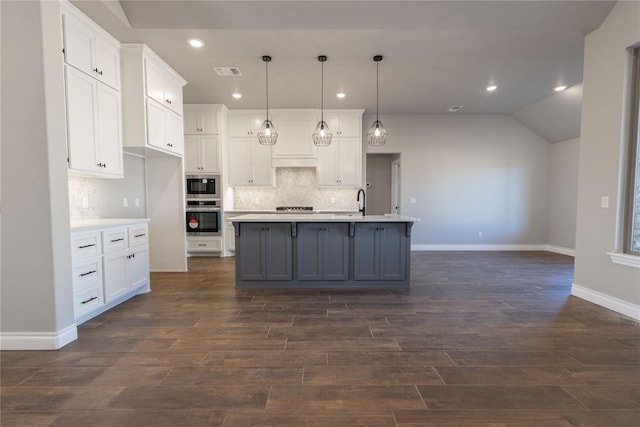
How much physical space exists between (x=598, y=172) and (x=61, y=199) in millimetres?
5307

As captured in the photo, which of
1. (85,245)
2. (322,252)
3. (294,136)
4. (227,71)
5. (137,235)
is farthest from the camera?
(294,136)

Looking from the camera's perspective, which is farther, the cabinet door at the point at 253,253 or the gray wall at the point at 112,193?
the cabinet door at the point at 253,253

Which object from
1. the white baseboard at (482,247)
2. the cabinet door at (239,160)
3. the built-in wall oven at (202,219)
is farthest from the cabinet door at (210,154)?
the white baseboard at (482,247)

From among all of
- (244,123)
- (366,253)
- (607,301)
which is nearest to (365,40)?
(366,253)

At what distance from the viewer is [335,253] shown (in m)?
3.89

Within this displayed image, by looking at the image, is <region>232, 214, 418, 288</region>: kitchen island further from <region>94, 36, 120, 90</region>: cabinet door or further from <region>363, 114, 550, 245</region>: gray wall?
<region>363, 114, 550, 245</region>: gray wall

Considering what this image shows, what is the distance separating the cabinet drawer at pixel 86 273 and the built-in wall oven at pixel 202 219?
2.93 meters

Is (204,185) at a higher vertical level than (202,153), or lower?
lower

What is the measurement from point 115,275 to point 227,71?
307cm

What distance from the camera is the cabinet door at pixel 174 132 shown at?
13.6 feet

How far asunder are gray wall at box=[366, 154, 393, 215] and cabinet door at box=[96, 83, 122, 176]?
589 cm

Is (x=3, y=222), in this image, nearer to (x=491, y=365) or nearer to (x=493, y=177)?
(x=491, y=365)

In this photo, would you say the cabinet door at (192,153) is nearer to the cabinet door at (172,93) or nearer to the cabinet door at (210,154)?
the cabinet door at (210,154)

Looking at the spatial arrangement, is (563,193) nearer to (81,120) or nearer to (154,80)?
(154,80)
